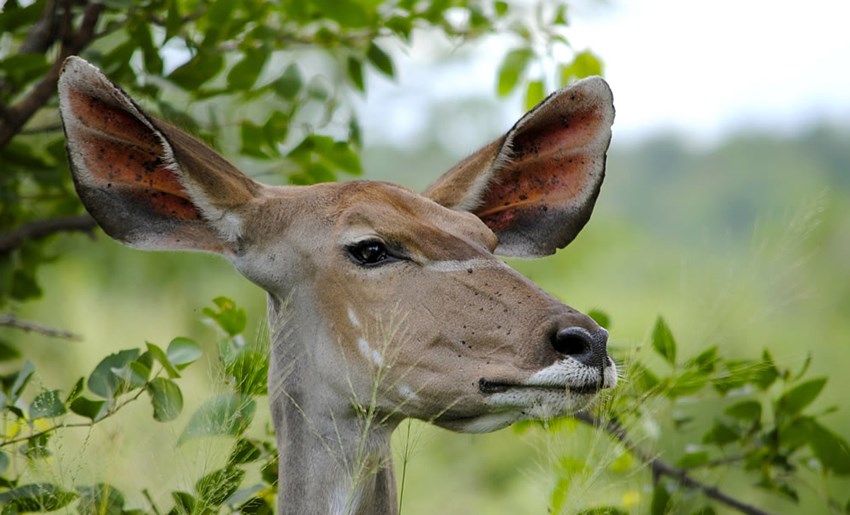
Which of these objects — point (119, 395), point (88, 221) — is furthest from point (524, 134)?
point (88, 221)

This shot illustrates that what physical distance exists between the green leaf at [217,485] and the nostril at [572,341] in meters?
1.25

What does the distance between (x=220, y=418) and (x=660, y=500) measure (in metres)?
2.10

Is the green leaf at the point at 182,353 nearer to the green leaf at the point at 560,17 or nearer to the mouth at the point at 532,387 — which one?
the mouth at the point at 532,387

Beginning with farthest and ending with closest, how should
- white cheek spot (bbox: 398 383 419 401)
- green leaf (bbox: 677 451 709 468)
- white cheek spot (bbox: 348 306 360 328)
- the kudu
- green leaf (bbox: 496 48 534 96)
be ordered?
green leaf (bbox: 496 48 534 96) → green leaf (bbox: 677 451 709 468) → white cheek spot (bbox: 348 306 360 328) → white cheek spot (bbox: 398 383 419 401) → the kudu

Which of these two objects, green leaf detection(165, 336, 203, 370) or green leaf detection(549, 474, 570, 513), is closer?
green leaf detection(549, 474, 570, 513)

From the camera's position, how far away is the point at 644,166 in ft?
140

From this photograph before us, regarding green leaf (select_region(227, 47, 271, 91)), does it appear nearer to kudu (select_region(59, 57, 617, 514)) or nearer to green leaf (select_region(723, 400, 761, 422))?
kudu (select_region(59, 57, 617, 514))

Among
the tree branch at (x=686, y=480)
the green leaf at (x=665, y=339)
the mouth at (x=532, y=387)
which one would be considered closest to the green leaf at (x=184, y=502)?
the mouth at (x=532, y=387)

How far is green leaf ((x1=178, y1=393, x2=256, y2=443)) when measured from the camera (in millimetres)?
→ 4223

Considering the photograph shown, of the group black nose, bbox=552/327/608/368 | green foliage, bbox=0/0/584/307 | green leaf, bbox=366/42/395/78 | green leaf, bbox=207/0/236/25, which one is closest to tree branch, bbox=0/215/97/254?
green foliage, bbox=0/0/584/307

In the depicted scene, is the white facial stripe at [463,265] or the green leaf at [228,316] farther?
the green leaf at [228,316]

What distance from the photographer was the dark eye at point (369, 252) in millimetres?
4199

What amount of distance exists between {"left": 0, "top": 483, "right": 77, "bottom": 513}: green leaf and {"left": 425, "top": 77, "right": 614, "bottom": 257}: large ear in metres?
1.72

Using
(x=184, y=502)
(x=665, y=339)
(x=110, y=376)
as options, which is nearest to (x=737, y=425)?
(x=665, y=339)
